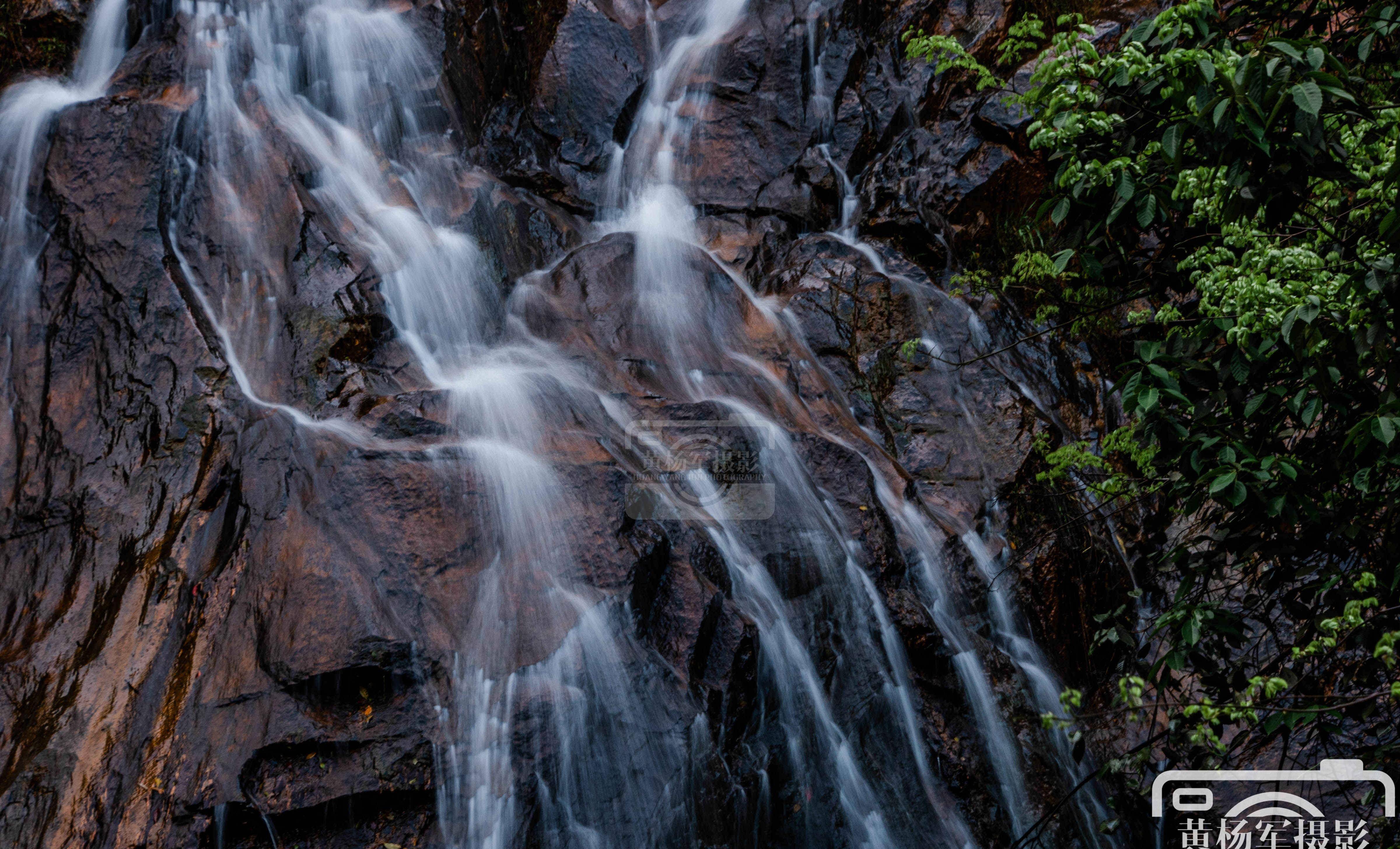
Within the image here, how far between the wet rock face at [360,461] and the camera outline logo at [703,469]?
5.5 inches

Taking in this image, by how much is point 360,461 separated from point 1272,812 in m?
4.62

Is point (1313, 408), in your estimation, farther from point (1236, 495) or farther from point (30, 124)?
point (30, 124)

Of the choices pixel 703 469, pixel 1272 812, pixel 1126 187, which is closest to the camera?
pixel 1126 187

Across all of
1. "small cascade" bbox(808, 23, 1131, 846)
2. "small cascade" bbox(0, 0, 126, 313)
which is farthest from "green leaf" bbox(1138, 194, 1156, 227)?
"small cascade" bbox(0, 0, 126, 313)

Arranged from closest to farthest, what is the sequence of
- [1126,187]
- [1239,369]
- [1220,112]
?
[1220,112] → [1126,187] → [1239,369]

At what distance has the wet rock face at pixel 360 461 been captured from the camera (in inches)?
156

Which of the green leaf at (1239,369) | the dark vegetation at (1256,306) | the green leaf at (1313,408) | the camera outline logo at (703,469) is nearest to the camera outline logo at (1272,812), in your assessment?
the dark vegetation at (1256,306)

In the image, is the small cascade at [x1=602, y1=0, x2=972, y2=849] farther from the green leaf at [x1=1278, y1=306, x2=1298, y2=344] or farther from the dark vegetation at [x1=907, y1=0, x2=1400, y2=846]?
the green leaf at [x1=1278, y1=306, x2=1298, y2=344]

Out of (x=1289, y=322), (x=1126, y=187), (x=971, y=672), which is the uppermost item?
(x=1126, y=187)

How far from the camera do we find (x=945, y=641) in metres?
5.55

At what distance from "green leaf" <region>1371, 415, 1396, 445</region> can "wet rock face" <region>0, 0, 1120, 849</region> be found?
10.0 ft

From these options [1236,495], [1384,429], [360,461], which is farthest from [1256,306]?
[360,461]

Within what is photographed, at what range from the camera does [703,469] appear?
5664mm

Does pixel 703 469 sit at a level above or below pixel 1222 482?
above
